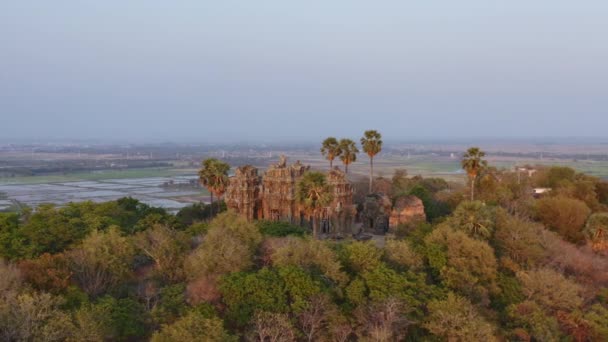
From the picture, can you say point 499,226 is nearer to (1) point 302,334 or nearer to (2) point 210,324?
(1) point 302,334

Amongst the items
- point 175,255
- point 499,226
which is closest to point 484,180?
point 499,226

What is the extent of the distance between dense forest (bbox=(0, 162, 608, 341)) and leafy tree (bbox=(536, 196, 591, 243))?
522 centimetres

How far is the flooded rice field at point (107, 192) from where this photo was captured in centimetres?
8606

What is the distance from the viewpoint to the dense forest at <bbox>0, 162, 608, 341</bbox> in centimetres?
2597

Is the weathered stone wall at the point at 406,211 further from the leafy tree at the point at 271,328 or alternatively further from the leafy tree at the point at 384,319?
the leafy tree at the point at 271,328

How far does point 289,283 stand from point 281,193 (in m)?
19.3

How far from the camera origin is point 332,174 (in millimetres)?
46594

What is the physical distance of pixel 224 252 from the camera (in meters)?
31.4

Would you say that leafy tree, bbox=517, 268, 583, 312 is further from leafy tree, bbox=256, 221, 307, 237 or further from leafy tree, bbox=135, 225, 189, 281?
leafy tree, bbox=135, 225, 189, 281

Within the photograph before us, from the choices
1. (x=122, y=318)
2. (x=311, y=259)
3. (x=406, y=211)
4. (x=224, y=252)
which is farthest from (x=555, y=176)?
(x=122, y=318)

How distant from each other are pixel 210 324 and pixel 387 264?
13.0m

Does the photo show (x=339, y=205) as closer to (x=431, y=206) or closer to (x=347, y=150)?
(x=347, y=150)

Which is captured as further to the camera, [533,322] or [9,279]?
[533,322]

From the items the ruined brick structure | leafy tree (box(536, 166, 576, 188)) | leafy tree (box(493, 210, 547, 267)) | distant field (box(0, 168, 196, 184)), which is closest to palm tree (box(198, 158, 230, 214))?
the ruined brick structure
